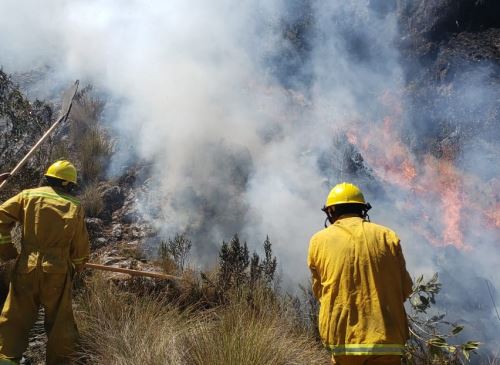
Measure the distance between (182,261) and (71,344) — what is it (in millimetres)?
1886

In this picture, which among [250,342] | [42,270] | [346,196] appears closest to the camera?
[346,196]

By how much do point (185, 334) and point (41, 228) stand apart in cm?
140

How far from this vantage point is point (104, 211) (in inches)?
251

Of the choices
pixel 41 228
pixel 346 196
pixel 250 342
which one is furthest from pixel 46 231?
pixel 346 196

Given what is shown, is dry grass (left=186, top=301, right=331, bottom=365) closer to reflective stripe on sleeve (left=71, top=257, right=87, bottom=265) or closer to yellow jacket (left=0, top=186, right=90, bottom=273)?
reflective stripe on sleeve (left=71, top=257, right=87, bottom=265)

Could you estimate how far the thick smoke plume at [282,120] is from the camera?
659cm

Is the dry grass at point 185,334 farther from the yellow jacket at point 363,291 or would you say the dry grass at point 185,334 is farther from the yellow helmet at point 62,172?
the yellow helmet at point 62,172

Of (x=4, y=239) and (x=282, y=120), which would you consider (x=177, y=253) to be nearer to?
(x=4, y=239)

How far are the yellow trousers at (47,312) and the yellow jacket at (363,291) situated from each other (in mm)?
2026

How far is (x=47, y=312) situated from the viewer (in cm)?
313

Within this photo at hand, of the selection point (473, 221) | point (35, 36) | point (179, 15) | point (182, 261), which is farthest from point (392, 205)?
point (35, 36)

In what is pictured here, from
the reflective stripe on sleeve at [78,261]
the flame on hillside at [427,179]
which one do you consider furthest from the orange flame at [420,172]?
the reflective stripe on sleeve at [78,261]

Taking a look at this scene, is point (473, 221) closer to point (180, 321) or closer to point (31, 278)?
point (180, 321)

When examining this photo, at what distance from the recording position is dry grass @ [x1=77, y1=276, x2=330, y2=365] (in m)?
2.91
